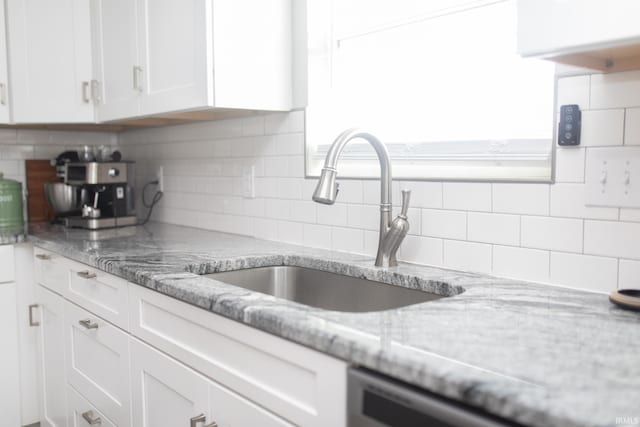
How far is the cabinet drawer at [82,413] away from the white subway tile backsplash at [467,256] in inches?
45.9

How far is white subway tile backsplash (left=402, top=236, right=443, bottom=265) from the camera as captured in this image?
1564 mm

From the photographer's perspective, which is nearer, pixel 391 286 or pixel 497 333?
pixel 497 333

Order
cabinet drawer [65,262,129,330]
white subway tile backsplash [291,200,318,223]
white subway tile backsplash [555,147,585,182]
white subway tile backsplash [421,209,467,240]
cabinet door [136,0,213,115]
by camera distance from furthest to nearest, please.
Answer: white subway tile backsplash [291,200,318,223] → cabinet door [136,0,213,115] → cabinet drawer [65,262,129,330] → white subway tile backsplash [421,209,467,240] → white subway tile backsplash [555,147,585,182]

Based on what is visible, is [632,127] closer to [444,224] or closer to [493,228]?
[493,228]

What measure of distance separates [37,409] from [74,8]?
1.80 m

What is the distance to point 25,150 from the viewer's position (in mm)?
2969

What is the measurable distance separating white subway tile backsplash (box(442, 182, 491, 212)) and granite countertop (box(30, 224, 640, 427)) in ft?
0.58

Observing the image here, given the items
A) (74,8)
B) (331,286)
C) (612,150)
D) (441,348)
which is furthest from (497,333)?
(74,8)

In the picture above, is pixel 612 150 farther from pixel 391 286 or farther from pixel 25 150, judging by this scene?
pixel 25 150

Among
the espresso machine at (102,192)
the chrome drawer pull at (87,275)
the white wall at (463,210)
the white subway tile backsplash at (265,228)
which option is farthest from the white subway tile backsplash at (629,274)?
the espresso machine at (102,192)

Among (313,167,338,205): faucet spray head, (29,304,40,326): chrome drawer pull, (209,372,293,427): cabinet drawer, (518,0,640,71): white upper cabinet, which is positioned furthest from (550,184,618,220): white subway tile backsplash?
(29,304,40,326): chrome drawer pull

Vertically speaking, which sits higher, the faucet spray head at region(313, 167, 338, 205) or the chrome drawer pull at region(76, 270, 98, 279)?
the faucet spray head at region(313, 167, 338, 205)

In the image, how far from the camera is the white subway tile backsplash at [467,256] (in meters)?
1.45

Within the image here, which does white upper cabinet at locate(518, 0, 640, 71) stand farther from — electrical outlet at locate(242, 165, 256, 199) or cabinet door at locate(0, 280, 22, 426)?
cabinet door at locate(0, 280, 22, 426)
